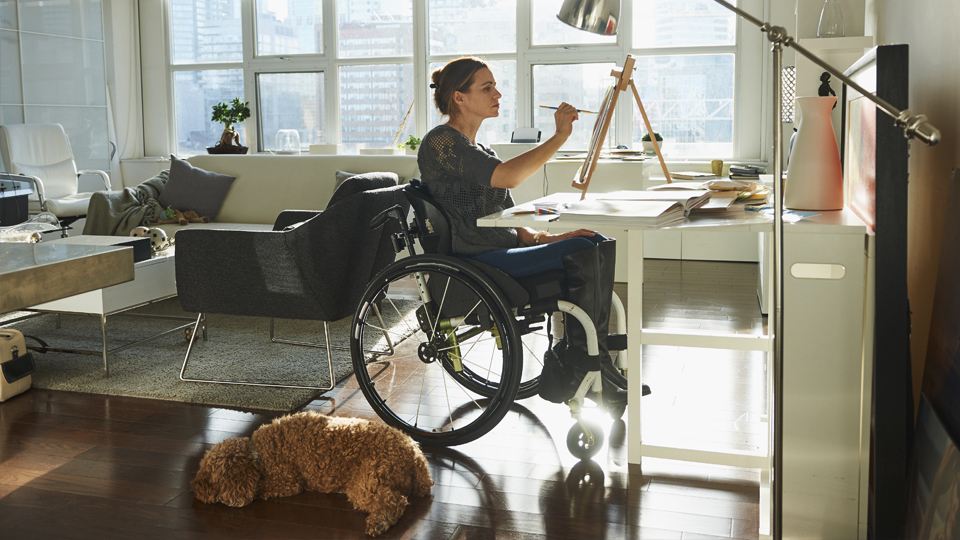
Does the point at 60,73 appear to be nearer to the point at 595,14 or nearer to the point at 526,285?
the point at 526,285

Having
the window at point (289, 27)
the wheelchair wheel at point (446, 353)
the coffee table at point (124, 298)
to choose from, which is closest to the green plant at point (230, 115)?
the window at point (289, 27)

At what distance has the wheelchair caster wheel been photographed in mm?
2111

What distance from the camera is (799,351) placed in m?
1.64

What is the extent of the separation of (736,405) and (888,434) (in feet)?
3.52

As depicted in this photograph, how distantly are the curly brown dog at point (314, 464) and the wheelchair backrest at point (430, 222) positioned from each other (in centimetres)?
53

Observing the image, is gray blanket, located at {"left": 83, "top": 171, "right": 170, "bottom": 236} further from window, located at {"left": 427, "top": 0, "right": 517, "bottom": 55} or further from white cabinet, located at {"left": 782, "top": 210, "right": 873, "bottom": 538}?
white cabinet, located at {"left": 782, "top": 210, "right": 873, "bottom": 538}

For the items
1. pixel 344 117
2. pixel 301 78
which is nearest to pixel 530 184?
pixel 344 117

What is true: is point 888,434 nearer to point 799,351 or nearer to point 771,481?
point 799,351

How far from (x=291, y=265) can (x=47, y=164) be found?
4752mm

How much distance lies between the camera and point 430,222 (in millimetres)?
2213

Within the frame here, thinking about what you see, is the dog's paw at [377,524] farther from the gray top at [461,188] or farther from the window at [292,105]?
the window at [292,105]

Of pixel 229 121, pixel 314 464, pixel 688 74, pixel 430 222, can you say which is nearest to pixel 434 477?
pixel 314 464

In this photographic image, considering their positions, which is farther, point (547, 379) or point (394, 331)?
point (394, 331)

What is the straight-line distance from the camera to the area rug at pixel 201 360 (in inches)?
107
